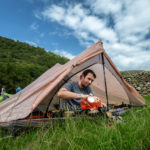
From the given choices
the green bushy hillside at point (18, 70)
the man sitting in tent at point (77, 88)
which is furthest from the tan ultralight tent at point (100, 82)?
the green bushy hillside at point (18, 70)

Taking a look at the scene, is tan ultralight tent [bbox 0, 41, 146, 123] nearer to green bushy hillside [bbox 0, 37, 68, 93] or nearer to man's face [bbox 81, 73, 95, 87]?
man's face [bbox 81, 73, 95, 87]

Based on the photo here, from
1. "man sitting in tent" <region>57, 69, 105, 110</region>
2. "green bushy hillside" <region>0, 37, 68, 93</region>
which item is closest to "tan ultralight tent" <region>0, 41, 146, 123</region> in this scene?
"man sitting in tent" <region>57, 69, 105, 110</region>

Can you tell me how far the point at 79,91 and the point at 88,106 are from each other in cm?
60

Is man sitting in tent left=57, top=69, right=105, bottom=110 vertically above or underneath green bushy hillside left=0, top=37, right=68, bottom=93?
underneath

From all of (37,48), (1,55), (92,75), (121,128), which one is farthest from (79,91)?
(37,48)

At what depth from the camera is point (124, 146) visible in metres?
1.04

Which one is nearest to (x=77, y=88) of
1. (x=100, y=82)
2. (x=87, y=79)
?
(x=87, y=79)

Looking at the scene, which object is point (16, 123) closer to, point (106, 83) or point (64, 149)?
point (64, 149)

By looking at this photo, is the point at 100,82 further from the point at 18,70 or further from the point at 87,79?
the point at 18,70

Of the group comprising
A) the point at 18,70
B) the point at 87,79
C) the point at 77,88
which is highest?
the point at 18,70

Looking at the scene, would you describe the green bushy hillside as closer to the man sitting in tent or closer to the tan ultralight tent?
the tan ultralight tent

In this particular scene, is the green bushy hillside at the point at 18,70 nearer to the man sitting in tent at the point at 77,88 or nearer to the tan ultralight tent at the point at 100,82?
the tan ultralight tent at the point at 100,82

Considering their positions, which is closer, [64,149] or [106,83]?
[64,149]

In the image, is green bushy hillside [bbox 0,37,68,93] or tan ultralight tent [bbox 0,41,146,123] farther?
green bushy hillside [bbox 0,37,68,93]
